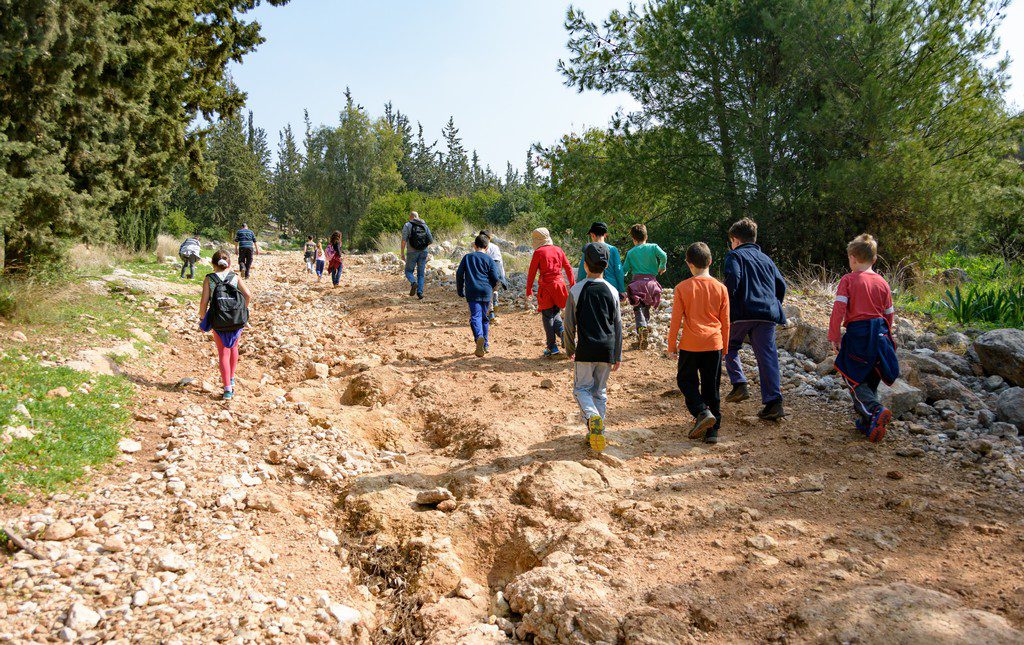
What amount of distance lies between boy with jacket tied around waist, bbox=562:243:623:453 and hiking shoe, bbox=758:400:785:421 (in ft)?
5.45

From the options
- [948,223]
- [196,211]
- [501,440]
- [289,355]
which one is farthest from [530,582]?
[196,211]

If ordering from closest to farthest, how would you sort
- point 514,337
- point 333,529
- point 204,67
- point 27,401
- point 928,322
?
point 333,529
point 27,401
point 928,322
point 514,337
point 204,67

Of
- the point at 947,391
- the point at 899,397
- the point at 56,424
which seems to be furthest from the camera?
the point at 947,391

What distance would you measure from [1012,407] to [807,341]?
2.48m

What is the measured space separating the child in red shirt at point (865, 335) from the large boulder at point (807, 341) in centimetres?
222

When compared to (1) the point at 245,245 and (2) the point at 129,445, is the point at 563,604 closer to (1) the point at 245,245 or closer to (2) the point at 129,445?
(2) the point at 129,445

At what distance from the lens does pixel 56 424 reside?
4789 mm

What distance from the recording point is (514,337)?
9922mm

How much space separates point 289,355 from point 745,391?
18.8 feet

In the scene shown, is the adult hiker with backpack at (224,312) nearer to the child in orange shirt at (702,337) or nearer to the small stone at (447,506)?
the small stone at (447,506)

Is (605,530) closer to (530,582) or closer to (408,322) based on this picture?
(530,582)

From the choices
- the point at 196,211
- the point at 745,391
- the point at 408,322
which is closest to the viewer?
the point at 745,391

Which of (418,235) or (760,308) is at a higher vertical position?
(418,235)

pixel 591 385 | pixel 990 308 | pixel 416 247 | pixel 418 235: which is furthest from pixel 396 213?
pixel 591 385
